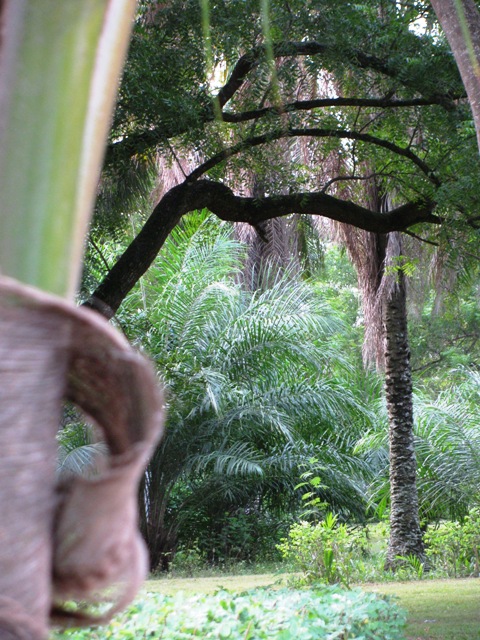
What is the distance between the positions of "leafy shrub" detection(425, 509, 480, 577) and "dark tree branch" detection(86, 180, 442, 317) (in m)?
4.41

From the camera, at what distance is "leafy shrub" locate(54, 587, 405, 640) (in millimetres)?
4070

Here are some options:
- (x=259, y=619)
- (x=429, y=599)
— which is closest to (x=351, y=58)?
(x=259, y=619)

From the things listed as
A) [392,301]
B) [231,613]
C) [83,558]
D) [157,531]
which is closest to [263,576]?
[157,531]

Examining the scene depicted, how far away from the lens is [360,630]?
4.75 meters

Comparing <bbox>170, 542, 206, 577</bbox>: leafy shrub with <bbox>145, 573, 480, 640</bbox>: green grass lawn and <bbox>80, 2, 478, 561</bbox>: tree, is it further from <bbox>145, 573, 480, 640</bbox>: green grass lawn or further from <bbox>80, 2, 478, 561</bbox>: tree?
<bbox>80, 2, 478, 561</bbox>: tree

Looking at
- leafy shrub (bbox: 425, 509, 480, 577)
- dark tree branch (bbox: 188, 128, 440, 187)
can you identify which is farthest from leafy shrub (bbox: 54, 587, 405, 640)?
leafy shrub (bbox: 425, 509, 480, 577)

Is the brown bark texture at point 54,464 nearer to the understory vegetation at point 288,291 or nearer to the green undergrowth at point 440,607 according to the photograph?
the understory vegetation at point 288,291

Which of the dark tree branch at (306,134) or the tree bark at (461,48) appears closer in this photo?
the tree bark at (461,48)

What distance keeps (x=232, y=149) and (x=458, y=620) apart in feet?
16.8

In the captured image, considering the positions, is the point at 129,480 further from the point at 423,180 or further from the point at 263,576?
the point at 263,576

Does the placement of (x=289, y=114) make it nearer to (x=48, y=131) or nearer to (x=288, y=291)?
(x=288, y=291)

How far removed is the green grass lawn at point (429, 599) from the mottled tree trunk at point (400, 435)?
113 centimetres

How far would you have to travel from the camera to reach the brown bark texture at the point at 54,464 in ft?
2.55

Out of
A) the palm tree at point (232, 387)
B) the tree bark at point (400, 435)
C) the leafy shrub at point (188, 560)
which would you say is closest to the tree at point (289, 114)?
the tree bark at point (400, 435)
